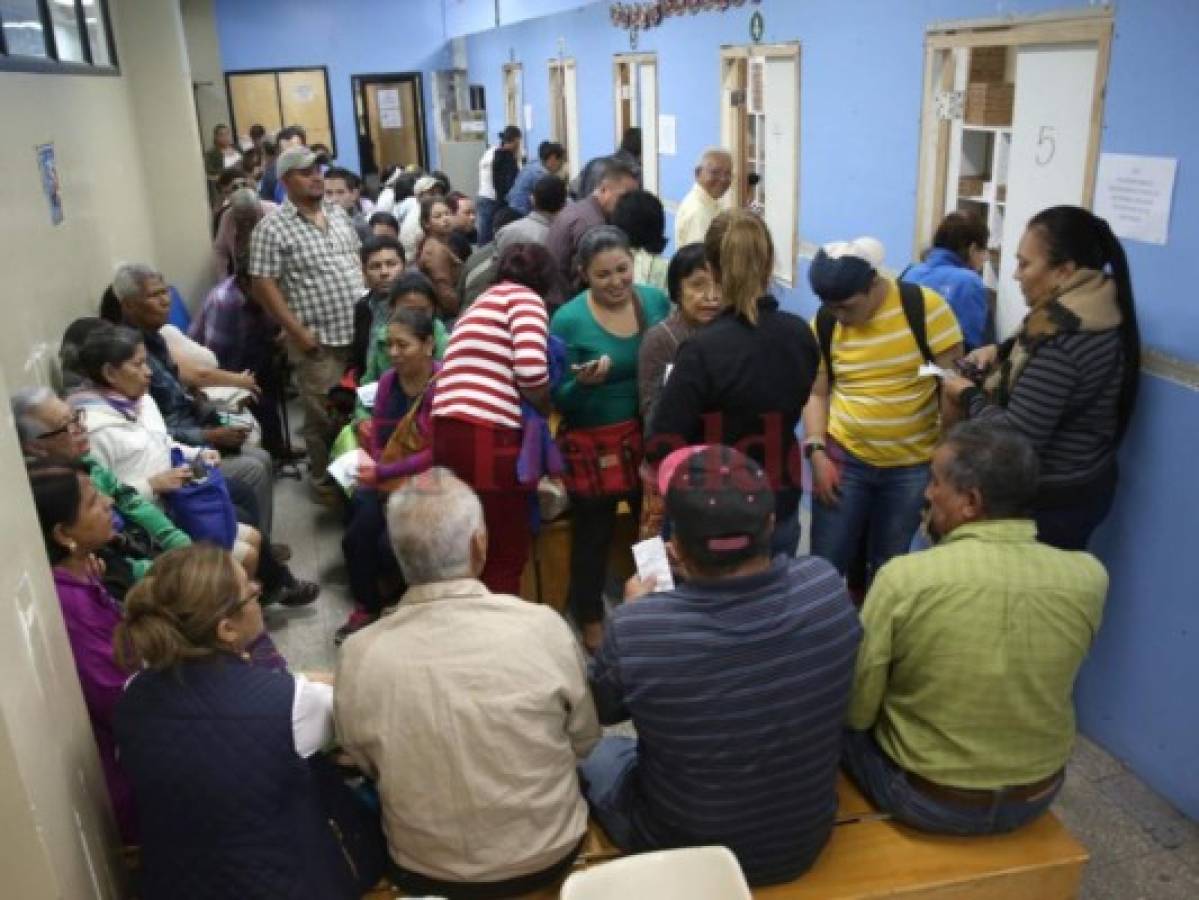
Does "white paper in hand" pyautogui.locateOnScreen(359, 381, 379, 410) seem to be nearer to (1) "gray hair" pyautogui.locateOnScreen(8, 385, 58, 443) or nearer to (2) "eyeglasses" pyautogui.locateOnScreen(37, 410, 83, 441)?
(2) "eyeglasses" pyautogui.locateOnScreen(37, 410, 83, 441)

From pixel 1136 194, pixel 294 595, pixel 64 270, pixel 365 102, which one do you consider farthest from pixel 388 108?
pixel 1136 194

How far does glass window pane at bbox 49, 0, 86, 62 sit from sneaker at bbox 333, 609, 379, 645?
312cm

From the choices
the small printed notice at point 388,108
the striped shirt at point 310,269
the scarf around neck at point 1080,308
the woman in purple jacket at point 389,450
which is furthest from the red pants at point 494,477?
the small printed notice at point 388,108

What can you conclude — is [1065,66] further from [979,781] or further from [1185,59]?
[979,781]

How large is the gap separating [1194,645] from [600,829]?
171 centimetres

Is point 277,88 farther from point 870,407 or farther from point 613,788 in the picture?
point 613,788

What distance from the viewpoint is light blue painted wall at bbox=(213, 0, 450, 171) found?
14.2 meters

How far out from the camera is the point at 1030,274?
103 inches

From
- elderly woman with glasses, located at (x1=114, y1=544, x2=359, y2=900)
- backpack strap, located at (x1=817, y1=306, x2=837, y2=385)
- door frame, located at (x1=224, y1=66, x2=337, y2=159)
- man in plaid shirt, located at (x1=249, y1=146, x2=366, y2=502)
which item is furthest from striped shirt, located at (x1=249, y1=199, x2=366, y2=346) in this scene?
door frame, located at (x1=224, y1=66, x2=337, y2=159)

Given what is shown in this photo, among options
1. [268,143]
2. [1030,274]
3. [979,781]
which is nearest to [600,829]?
[979,781]

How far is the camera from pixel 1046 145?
3.30 metres

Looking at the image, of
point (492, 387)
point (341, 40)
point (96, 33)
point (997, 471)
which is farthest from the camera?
point (341, 40)

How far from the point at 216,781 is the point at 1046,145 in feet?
10.3

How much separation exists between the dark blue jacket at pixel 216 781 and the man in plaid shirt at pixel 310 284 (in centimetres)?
307
